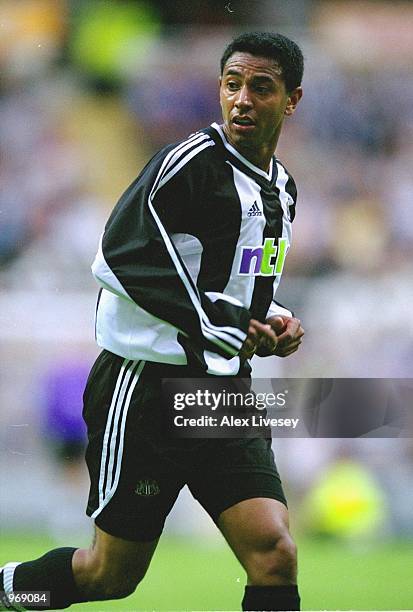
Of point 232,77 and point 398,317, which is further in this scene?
point 398,317

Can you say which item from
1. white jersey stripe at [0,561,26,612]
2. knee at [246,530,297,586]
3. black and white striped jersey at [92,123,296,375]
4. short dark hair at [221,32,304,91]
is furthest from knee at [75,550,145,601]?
short dark hair at [221,32,304,91]

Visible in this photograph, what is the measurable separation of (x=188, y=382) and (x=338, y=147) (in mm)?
3102

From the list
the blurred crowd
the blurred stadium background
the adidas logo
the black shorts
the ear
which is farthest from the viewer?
the blurred crowd

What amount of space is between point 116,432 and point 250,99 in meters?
0.92

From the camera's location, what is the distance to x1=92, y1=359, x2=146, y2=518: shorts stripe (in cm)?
290

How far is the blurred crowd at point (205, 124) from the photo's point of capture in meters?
5.46

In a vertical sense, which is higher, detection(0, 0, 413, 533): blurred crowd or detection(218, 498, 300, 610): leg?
detection(0, 0, 413, 533): blurred crowd

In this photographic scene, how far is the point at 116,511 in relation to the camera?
113 inches

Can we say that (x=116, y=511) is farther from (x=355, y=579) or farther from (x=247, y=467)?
(x=355, y=579)

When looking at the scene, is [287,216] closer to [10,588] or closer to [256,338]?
[256,338]

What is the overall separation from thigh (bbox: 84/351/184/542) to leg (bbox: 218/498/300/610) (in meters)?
0.20

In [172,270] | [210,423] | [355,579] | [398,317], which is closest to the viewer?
[172,270]

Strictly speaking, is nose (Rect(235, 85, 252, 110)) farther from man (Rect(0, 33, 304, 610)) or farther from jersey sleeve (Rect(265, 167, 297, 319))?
jersey sleeve (Rect(265, 167, 297, 319))

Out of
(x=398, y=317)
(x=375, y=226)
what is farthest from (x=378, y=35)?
(x=398, y=317)
